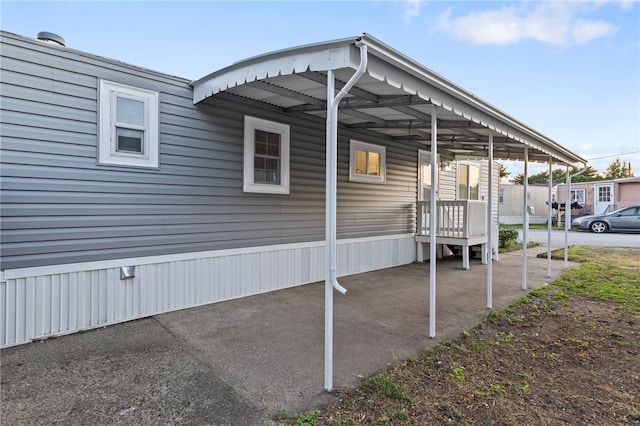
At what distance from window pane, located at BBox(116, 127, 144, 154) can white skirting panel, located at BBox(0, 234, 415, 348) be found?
1308 mm

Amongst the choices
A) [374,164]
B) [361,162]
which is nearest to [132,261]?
[361,162]

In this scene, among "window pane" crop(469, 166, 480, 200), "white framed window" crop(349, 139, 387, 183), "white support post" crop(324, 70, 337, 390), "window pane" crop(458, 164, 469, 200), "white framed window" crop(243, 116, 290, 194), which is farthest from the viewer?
"window pane" crop(469, 166, 480, 200)

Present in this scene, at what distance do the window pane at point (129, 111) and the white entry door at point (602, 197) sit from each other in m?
27.0

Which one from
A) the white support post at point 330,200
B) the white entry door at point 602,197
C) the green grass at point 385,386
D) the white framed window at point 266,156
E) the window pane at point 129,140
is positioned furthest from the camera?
the white entry door at point 602,197

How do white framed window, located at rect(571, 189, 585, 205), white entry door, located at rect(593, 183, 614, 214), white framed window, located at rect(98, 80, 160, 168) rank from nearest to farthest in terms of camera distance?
white framed window, located at rect(98, 80, 160, 168)
white entry door, located at rect(593, 183, 614, 214)
white framed window, located at rect(571, 189, 585, 205)

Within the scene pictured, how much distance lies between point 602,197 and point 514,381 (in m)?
26.3

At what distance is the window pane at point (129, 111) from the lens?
12.7ft

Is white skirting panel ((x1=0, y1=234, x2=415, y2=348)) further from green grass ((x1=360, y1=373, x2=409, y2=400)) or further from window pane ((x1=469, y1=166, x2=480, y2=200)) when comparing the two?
window pane ((x1=469, y1=166, x2=480, y2=200))

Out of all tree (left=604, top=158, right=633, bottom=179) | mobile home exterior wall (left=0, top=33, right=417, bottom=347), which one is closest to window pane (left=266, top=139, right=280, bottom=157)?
mobile home exterior wall (left=0, top=33, right=417, bottom=347)

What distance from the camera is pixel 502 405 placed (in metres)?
2.35

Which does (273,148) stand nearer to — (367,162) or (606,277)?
(367,162)

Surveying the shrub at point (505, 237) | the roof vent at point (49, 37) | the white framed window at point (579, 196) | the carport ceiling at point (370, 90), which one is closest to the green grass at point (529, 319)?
the shrub at point (505, 237)

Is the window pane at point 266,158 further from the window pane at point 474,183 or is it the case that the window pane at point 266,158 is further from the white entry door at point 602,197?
the white entry door at point 602,197

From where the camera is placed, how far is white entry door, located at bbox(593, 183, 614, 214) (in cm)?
2186
